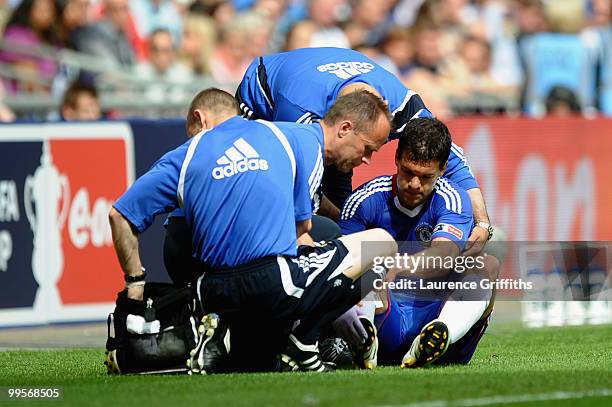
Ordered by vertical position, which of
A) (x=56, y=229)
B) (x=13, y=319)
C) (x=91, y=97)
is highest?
(x=91, y=97)

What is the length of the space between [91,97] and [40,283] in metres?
2.36

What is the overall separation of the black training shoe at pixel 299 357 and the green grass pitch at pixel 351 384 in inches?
8.7

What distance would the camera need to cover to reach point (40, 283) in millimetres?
11344

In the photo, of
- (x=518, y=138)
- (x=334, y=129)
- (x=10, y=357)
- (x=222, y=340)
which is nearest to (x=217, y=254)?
(x=222, y=340)

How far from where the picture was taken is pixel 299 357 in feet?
24.7

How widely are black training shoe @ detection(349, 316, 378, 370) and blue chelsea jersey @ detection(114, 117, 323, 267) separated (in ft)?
2.41

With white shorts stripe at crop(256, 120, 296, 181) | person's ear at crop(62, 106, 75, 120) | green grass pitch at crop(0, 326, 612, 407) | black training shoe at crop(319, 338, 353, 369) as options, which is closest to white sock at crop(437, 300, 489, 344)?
green grass pitch at crop(0, 326, 612, 407)

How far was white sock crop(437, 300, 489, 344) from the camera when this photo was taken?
765 cm

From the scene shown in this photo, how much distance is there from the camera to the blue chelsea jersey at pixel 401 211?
317 inches

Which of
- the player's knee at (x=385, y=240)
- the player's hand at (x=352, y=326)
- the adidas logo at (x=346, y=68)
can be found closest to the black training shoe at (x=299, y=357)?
the player's hand at (x=352, y=326)

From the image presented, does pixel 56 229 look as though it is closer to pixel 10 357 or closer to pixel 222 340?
pixel 10 357

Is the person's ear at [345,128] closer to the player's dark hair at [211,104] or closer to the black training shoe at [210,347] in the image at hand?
the player's dark hair at [211,104]

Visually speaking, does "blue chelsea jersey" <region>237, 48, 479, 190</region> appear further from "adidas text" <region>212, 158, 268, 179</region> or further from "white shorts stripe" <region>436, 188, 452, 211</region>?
"adidas text" <region>212, 158, 268, 179</region>

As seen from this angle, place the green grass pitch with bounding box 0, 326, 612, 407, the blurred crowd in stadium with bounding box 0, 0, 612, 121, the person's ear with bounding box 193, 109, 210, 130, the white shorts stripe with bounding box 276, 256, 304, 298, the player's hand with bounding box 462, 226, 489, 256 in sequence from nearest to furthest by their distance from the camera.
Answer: the green grass pitch with bounding box 0, 326, 612, 407
the white shorts stripe with bounding box 276, 256, 304, 298
the player's hand with bounding box 462, 226, 489, 256
the person's ear with bounding box 193, 109, 210, 130
the blurred crowd in stadium with bounding box 0, 0, 612, 121
